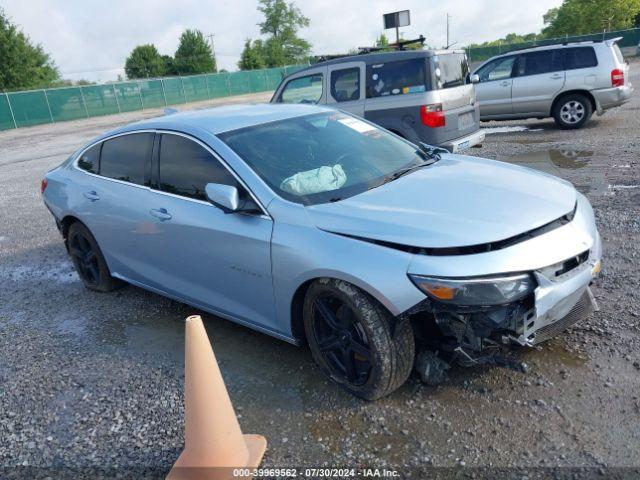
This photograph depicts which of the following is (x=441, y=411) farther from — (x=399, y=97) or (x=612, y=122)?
(x=612, y=122)

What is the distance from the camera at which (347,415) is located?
3053mm

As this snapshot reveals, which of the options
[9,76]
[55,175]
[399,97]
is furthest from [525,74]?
[9,76]

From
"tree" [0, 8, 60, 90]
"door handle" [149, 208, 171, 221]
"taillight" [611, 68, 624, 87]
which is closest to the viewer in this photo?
"door handle" [149, 208, 171, 221]

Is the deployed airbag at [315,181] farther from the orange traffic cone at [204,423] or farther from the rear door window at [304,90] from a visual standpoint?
the rear door window at [304,90]

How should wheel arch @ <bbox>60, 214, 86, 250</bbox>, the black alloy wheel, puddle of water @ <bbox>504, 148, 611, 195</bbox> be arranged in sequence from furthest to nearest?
puddle of water @ <bbox>504, 148, 611, 195</bbox>, wheel arch @ <bbox>60, 214, 86, 250</bbox>, the black alloy wheel

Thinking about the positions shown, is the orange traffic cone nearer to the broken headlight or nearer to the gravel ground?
the gravel ground

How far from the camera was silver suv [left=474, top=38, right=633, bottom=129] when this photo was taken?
11.0 metres

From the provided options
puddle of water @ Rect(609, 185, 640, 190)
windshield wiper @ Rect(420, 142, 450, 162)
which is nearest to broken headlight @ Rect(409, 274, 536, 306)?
windshield wiper @ Rect(420, 142, 450, 162)

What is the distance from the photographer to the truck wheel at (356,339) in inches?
114

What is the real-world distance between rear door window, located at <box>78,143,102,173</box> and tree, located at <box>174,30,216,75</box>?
6720 cm

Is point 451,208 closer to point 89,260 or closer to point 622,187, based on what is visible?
point 89,260

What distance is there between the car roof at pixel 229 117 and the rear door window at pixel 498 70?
8.96 metres

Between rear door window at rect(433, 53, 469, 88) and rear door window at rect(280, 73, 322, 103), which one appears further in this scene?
rear door window at rect(280, 73, 322, 103)

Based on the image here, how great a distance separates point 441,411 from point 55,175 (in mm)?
4263
